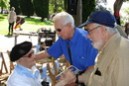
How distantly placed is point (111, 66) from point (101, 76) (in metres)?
0.18

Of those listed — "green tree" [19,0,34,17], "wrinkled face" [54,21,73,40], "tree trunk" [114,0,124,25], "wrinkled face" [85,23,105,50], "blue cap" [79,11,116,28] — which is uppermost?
"blue cap" [79,11,116,28]

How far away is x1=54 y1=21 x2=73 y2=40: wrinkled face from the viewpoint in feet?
15.2

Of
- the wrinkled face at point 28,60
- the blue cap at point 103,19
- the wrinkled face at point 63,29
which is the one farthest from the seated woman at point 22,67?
the blue cap at point 103,19

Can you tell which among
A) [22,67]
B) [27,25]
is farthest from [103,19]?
[27,25]

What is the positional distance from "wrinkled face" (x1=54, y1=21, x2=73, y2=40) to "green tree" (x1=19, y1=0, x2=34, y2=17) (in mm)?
52159

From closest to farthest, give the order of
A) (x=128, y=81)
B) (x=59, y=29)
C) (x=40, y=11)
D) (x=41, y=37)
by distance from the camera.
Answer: (x=128, y=81) < (x=59, y=29) < (x=41, y=37) < (x=40, y=11)

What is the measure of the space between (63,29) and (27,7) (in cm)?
5224

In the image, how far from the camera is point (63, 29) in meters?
4.62

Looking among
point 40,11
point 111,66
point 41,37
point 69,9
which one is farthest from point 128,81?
point 40,11

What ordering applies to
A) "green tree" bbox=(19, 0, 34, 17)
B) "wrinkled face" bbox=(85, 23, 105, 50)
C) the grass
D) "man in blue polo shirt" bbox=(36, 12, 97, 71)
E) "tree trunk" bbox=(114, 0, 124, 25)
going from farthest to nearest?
1. "green tree" bbox=(19, 0, 34, 17)
2. the grass
3. "tree trunk" bbox=(114, 0, 124, 25)
4. "man in blue polo shirt" bbox=(36, 12, 97, 71)
5. "wrinkled face" bbox=(85, 23, 105, 50)

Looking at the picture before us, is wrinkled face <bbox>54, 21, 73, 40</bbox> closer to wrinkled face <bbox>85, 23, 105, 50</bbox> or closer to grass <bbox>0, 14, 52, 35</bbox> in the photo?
wrinkled face <bbox>85, 23, 105, 50</bbox>

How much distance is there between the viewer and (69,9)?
12398 mm

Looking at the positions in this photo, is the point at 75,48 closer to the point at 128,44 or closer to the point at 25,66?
the point at 25,66

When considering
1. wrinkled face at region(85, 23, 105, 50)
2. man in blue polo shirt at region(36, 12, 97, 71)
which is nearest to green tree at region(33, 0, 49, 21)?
man in blue polo shirt at region(36, 12, 97, 71)
